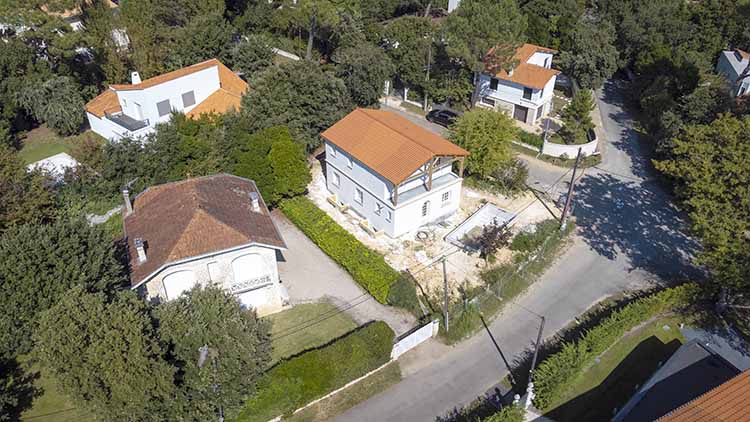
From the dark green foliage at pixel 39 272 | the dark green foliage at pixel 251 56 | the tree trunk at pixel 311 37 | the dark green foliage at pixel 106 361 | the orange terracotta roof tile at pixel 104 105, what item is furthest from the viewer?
the tree trunk at pixel 311 37

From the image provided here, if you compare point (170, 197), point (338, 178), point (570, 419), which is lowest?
point (570, 419)

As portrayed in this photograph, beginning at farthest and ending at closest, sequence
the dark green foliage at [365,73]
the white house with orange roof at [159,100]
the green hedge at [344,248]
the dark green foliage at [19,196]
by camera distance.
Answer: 1. the dark green foliage at [365,73]
2. the white house with orange roof at [159,100]
3. the green hedge at [344,248]
4. the dark green foliage at [19,196]

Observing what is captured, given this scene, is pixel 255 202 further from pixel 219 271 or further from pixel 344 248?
pixel 344 248

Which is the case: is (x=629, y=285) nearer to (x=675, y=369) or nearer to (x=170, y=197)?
(x=675, y=369)

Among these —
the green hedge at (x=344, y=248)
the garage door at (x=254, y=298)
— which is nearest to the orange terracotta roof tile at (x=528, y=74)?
the green hedge at (x=344, y=248)

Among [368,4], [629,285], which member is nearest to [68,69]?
[368,4]

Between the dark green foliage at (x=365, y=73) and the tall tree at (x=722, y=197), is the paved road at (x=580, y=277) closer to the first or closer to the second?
the tall tree at (x=722, y=197)
